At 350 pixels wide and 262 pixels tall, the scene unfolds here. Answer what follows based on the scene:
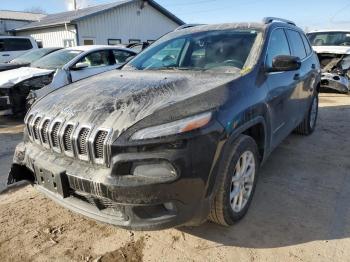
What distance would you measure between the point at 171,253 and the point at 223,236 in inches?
19.1

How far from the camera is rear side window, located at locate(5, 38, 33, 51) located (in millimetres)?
13750

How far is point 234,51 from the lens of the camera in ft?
11.6

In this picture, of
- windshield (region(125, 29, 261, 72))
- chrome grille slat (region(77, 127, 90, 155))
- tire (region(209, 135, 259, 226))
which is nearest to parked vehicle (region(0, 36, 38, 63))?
windshield (region(125, 29, 261, 72))

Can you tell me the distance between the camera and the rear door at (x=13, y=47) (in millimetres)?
13576

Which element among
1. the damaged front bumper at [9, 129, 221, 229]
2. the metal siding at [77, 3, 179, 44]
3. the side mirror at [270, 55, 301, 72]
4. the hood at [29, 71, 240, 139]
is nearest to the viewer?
the damaged front bumper at [9, 129, 221, 229]

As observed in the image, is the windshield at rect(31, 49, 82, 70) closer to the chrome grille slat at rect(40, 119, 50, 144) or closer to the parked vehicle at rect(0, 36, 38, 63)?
the chrome grille slat at rect(40, 119, 50, 144)

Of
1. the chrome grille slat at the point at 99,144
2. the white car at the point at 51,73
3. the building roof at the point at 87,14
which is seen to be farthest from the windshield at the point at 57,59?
the building roof at the point at 87,14

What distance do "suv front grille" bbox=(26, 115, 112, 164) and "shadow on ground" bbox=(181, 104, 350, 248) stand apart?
1174 millimetres

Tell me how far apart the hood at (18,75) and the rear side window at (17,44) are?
6.62 meters

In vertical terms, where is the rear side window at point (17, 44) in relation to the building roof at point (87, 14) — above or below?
below

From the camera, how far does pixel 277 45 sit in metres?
3.89

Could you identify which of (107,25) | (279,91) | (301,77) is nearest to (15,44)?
(107,25)

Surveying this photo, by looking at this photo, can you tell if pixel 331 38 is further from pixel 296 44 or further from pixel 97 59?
pixel 97 59

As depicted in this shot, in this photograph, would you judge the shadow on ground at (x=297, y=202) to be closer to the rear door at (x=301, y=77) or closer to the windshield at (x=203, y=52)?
the rear door at (x=301, y=77)
